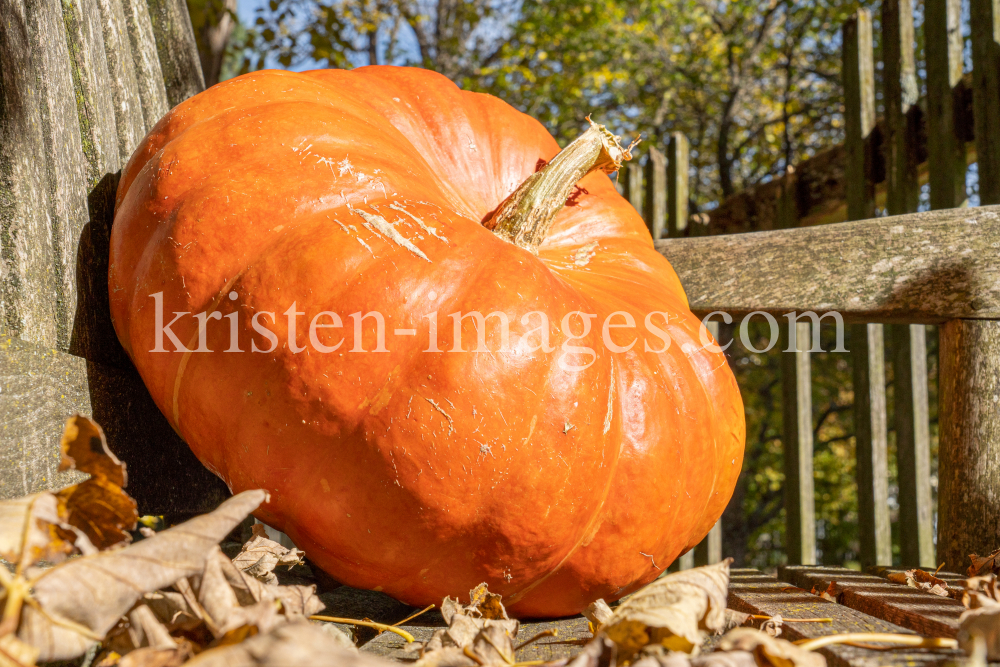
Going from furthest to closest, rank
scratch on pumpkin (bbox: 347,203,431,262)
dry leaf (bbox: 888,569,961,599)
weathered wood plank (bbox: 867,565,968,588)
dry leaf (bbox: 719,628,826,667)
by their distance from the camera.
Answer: weathered wood plank (bbox: 867,565,968,588) → dry leaf (bbox: 888,569,961,599) → scratch on pumpkin (bbox: 347,203,431,262) → dry leaf (bbox: 719,628,826,667)

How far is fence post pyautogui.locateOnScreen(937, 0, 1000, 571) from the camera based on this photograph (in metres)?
1.68

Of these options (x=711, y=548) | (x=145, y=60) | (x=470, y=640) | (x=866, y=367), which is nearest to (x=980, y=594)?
(x=470, y=640)

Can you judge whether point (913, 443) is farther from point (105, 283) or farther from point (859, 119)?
point (105, 283)

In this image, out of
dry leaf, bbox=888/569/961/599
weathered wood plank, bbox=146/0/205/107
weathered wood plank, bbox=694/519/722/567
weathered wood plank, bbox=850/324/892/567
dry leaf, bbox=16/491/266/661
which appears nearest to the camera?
dry leaf, bbox=16/491/266/661

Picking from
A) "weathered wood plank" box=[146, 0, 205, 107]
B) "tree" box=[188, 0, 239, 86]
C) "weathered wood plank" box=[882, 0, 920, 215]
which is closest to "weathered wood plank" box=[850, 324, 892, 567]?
"weathered wood plank" box=[882, 0, 920, 215]

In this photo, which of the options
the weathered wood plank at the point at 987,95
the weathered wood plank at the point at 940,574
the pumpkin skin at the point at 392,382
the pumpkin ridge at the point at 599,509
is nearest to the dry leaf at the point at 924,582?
the weathered wood plank at the point at 940,574

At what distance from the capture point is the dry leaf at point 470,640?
876mm

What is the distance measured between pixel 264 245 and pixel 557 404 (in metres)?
0.55

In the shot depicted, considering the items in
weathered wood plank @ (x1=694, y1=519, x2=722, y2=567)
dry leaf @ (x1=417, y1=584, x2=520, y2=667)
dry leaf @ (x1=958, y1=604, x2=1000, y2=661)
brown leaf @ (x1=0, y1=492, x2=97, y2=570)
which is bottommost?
weathered wood plank @ (x1=694, y1=519, x2=722, y2=567)

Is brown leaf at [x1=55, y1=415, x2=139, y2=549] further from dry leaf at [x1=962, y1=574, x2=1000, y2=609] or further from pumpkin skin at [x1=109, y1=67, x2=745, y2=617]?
dry leaf at [x1=962, y1=574, x2=1000, y2=609]

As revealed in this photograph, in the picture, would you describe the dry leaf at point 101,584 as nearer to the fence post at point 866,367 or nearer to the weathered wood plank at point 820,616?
the weathered wood plank at point 820,616

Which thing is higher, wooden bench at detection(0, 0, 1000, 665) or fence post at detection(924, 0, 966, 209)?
fence post at detection(924, 0, 966, 209)

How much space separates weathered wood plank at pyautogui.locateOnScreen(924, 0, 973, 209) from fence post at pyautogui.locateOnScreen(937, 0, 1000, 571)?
79 centimetres

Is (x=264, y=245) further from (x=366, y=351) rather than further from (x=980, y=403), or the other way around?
(x=980, y=403)
